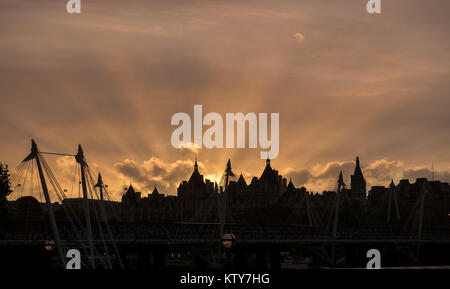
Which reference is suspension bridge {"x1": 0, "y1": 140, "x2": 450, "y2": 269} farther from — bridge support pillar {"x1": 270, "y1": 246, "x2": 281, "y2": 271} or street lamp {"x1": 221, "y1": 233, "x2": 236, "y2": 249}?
street lamp {"x1": 221, "y1": 233, "x2": 236, "y2": 249}

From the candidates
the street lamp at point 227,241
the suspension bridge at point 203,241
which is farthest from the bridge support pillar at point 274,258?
the street lamp at point 227,241

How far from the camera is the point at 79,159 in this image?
297ft

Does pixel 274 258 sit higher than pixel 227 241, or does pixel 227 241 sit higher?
pixel 274 258

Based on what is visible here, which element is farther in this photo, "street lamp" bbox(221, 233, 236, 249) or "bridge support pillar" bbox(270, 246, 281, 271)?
"bridge support pillar" bbox(270, 246, 281, 271)

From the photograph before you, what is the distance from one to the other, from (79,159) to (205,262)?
57448 mm

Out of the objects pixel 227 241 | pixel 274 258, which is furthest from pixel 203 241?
pixel 227 241

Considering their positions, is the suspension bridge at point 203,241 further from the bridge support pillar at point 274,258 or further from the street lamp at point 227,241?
the street lamp at point 227,241

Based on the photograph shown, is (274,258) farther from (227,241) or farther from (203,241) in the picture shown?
(227,241)

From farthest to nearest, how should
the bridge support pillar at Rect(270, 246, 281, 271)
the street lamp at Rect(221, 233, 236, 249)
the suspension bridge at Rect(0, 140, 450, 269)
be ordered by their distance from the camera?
1. the bridge support pillar at Rect(270, 246, 281, 271)
2. the suspension bridge at Rect(0, 140, 450, 269)
3. the street lamp at Rect(221, 233, 236, 249)

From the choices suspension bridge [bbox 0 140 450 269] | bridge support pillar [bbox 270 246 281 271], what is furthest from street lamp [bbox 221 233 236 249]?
bridge support pillar [bbox 270 246 281 271]

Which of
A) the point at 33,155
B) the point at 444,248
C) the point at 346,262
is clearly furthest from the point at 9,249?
the point at 444,248

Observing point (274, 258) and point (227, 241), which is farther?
point (274, 258)
